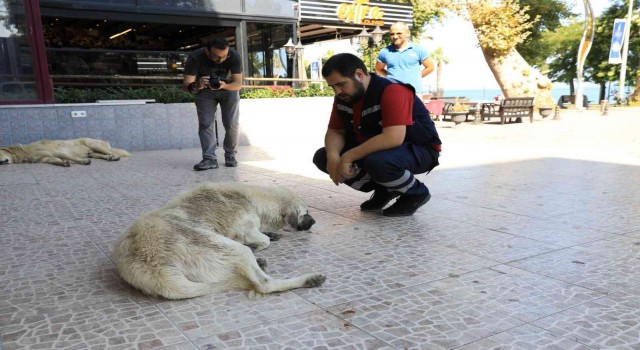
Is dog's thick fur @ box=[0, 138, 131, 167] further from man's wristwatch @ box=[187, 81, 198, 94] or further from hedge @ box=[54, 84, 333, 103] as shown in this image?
man's wristwatch @ box=[187, 81, 198, 94]

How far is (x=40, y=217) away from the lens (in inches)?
163

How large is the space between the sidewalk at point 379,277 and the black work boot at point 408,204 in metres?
0.08

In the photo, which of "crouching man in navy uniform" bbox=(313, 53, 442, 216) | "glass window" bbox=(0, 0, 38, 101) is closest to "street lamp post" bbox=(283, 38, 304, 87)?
"glass window" bbox=(0, 0, 38, 101)

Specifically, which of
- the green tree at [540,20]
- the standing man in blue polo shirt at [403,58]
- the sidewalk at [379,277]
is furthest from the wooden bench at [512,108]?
the green tree at [540,20]

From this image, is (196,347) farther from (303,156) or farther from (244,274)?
(303,156)

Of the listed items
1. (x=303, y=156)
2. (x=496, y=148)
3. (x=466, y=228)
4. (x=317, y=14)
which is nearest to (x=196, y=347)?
(x=466, y=228)

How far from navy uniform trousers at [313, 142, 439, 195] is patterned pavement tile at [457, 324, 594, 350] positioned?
1814 millimetres

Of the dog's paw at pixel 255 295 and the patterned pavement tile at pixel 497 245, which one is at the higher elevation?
the dog's paw at pixel 255 295

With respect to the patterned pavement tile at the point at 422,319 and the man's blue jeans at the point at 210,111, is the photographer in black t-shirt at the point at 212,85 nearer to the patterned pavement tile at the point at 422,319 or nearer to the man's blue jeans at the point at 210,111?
the man's blue jeans at the point at 210,111

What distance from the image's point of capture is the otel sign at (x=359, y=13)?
701 inches

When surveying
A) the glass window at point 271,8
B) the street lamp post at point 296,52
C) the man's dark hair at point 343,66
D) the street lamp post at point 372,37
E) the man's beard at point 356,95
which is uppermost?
Result: the glass window at point 271,8

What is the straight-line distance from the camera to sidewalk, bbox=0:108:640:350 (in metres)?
2.01

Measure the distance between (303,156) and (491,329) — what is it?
6532 mm

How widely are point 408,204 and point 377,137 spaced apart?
712 mm
